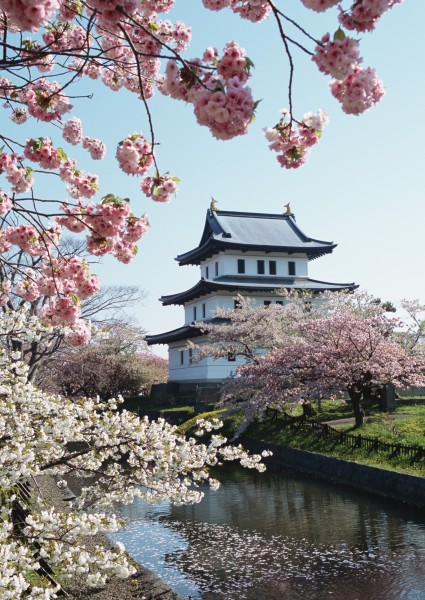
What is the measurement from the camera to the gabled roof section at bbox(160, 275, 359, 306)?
41.3m

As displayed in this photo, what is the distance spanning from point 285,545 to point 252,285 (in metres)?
31.3

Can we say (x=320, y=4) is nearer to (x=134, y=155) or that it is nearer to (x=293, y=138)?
(x=293, y=138)

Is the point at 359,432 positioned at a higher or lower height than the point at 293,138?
lower

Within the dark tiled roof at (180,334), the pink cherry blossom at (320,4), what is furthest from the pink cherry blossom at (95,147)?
the dark tiled roof at (180,334)

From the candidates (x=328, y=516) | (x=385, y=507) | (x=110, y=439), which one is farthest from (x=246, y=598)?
(x=385, y=507)

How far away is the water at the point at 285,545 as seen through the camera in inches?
361

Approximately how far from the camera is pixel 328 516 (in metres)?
13.4

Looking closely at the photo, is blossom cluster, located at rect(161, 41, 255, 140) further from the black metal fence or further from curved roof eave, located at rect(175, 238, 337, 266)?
curved roof eave, located at rect(175, 238, 337, 266)

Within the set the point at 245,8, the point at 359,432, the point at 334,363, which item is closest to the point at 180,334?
the point at 334,363

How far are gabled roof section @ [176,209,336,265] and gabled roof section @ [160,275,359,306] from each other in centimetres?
221

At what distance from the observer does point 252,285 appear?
4212 centimetres

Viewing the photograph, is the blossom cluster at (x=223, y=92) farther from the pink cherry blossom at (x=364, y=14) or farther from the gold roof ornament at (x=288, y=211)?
the gold roof ornament at (x=288, y=211)

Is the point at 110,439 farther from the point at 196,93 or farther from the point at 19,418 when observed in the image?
the point at 196,93

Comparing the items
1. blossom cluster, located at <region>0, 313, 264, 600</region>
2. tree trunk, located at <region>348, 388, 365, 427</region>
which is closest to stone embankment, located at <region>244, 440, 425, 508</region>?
tree trunk, located at <region>348, 388, 365, 427</region>
